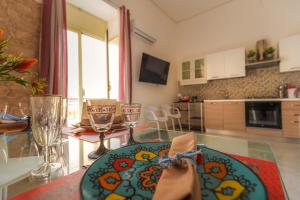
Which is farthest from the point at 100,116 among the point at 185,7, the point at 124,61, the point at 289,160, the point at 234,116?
the point at 185,7

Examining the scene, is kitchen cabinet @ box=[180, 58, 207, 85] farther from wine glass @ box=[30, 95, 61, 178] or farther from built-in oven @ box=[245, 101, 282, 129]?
wine glass @ box=[30, 95, 61, 178]

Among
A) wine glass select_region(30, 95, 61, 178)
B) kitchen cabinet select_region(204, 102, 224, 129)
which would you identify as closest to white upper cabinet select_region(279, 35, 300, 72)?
kitchen cabinet select_region(204, 102, 224, 129)

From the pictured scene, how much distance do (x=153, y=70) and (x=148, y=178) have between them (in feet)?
10.8

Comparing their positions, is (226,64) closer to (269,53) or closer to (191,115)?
(269,53)

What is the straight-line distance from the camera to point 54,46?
1809mm

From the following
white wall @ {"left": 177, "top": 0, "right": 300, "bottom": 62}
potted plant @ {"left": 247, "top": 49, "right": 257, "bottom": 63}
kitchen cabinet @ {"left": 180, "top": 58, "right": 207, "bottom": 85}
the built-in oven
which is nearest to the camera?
the built-in oven

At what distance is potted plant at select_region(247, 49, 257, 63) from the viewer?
3212 millimetres

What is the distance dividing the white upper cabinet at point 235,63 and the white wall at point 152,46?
5.05 ft

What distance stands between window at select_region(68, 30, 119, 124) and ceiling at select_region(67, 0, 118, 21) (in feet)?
1.61

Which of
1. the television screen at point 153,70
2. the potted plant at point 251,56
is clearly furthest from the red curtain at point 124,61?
the potted plant at point 251,56

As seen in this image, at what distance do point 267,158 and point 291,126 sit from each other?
302 centimetres

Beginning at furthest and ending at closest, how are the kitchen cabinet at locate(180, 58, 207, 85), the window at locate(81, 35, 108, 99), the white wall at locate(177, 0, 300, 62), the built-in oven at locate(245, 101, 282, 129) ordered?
the kitchen cabinet at locate(180, 58, 207, 85) < the white wall at locate(177, 0, 300, 62) < the window at locate(81, 35, 108, 99) < the built-in oven at locate(245, 101, 282, 129)

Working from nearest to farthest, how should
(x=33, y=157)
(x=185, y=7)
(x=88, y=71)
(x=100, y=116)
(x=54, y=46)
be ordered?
(x=33, y=157) → (x=100, y=116) → (x=54, y=46) → (x=88, y=71) → (x=185, y=7)

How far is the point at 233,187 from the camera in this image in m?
0.26
